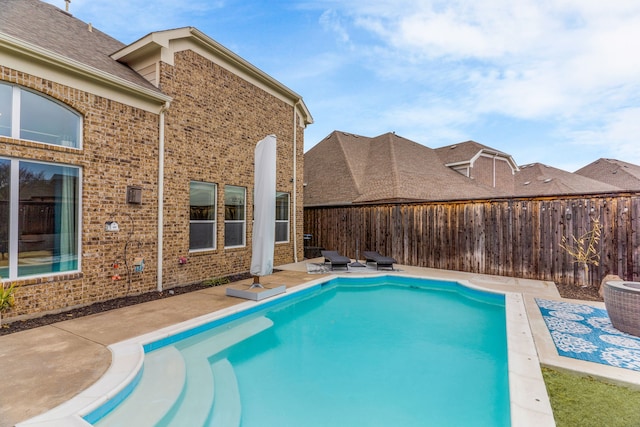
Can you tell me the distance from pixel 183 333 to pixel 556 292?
334 inches

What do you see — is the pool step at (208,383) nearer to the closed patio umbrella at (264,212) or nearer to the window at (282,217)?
the closed patio umbrella at (264,212)

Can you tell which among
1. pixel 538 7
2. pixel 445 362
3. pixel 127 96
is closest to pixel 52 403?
pixel 445 362

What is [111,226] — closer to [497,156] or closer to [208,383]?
[208,383]

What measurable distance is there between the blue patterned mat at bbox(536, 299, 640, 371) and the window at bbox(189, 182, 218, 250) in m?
7.91

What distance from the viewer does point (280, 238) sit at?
1149 cm

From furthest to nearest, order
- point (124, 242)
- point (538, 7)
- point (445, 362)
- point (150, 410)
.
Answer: point (538, 7)
point (124, 242)
point (445, 362)
point (150, 410)

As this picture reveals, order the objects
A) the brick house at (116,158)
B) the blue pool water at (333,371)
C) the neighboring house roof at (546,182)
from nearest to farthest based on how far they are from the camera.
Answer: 1. the blue pool water at (333,371)
2. the brick house at (116,158)
3. the neighboring house roof at (546,182)

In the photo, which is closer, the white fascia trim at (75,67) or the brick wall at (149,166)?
the white fascia trim at (75,67)

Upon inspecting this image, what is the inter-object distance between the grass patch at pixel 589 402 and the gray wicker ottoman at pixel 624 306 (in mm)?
2089

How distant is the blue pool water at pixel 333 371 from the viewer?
3.16 m

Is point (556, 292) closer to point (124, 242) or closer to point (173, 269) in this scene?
point (173, 269)

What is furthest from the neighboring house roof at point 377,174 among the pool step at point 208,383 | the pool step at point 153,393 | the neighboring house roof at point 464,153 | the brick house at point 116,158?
the pool step at point 153,393

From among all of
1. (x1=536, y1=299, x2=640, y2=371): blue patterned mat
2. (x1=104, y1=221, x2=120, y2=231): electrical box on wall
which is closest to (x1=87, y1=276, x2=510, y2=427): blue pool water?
(x1=536, y1=299, x2=640, y2=371): blue patterned mat

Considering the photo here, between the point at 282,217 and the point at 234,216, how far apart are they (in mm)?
2509
